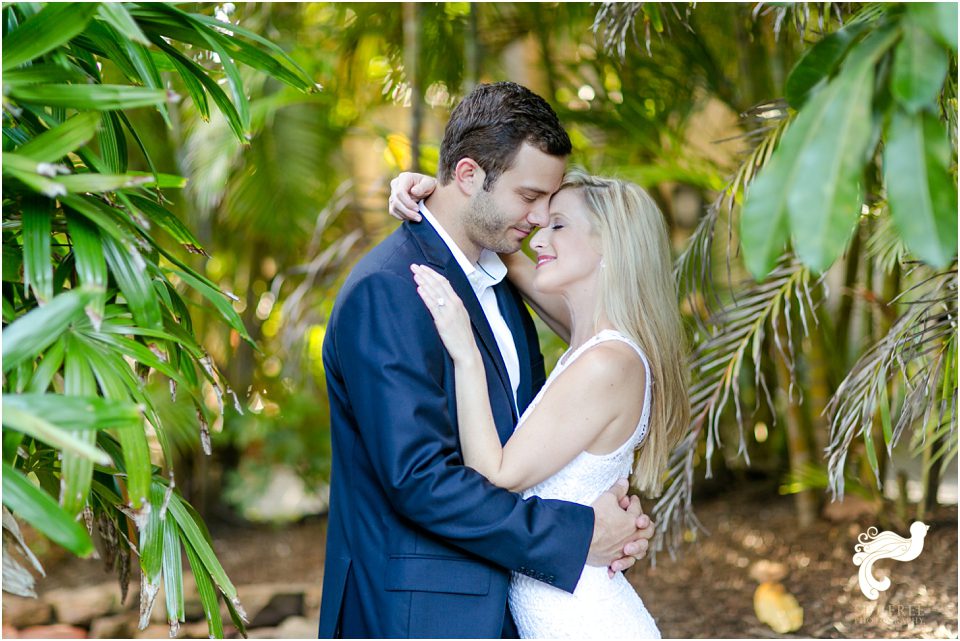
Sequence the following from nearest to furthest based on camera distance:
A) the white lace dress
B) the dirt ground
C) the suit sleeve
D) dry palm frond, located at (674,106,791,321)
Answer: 1. the suit sleeve
2. the white lace dress
3. dry palm frond, located at (674,106,791,321)
4. the dirt ground

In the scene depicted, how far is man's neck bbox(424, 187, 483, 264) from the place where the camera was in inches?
87.0

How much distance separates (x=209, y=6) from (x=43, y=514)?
3.48 meters

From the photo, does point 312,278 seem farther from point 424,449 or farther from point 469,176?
point 424,449

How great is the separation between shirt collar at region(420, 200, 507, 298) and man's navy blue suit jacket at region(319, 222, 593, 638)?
0.23 ft

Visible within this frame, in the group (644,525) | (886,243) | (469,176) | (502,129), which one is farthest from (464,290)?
(886,243)

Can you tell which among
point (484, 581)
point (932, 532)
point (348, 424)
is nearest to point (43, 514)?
point (348, 424)

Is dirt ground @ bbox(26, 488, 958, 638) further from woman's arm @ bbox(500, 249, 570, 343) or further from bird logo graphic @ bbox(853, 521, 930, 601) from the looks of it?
woman's arm @ bbox(500, 249, 570, 343)

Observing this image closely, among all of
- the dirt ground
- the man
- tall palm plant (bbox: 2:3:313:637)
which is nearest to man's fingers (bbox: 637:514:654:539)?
the man

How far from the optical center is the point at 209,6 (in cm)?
425

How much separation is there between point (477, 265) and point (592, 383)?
1.63 ft

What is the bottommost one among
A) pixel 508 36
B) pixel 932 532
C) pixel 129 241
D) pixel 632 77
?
pixel 932 532

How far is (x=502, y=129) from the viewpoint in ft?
6.98

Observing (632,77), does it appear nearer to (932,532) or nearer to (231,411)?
(932,532)

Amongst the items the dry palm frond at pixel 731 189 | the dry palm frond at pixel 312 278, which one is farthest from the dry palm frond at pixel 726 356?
the dry palm frond at pixel 312 278
